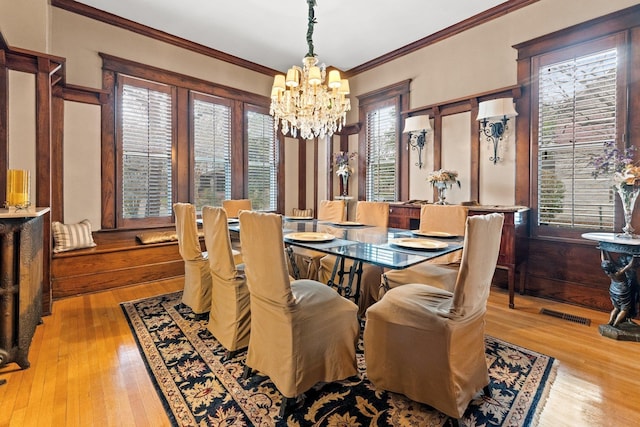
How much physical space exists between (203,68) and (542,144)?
461 centimetres

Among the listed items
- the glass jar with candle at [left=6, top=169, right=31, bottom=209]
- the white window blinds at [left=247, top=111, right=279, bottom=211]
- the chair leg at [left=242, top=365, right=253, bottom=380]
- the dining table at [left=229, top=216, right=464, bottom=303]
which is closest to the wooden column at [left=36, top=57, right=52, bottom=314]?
the glass jar with candle at [left=6, top=169, right=31, bottom=209]

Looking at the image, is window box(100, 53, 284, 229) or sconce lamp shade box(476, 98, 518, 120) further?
window box(100, 53, 284, 229)

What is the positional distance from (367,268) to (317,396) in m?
1.41

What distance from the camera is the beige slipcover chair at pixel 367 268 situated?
2.92m

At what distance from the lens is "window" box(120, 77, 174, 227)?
409 cm

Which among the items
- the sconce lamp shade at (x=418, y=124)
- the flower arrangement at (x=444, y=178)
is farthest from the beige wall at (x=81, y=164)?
the flower arrangement at (x=444, y=178)

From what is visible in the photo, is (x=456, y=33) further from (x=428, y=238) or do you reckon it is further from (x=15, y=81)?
(x=15, y=81)

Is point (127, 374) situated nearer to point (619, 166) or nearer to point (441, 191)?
point (441, 191)

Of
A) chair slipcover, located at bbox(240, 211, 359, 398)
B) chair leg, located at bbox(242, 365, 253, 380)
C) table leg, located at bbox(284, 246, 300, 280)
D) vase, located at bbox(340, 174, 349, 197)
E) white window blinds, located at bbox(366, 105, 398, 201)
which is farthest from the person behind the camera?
vase, located at bbox(340, 174, 349, 197)

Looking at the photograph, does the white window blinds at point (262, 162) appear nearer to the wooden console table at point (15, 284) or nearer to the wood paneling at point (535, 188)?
the wooden console table at point (15, 284)

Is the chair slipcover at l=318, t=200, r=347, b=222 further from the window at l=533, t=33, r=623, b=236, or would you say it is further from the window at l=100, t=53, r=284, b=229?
the window at l=533, t=33, r=623, b=236

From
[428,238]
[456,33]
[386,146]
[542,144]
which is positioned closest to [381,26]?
[456,33]

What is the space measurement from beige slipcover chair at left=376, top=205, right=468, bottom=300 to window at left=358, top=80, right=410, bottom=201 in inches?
71.1

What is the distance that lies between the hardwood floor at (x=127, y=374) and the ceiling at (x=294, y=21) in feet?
11.3
